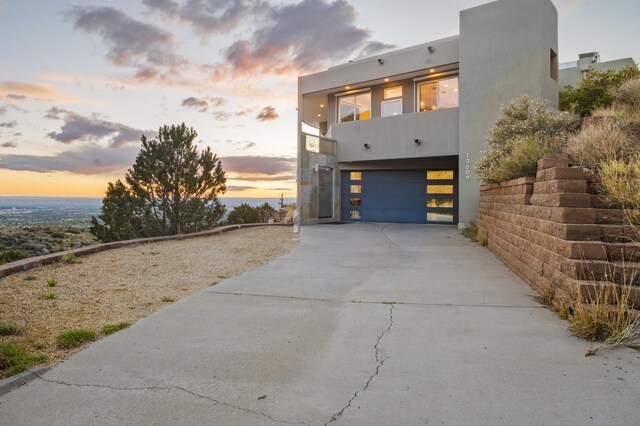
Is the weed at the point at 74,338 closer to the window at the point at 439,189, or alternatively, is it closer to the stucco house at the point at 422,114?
the stucco house at the point at 422,114

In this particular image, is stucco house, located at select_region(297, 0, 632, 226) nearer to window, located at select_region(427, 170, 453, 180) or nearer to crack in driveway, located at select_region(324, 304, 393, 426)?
window, located at select_region(427, 170, 453, 180)

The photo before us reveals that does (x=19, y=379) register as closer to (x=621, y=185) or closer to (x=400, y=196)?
(x=621, y=185)

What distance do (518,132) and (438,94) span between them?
6390 mm

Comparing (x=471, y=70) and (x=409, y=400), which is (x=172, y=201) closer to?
(x=471, y=70)

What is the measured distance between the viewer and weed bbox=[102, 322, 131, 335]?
3966 millimetres

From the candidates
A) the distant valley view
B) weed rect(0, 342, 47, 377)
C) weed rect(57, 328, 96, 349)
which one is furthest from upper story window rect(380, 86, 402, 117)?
weed rect(0, 342, 47, 377)

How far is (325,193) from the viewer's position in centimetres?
1819

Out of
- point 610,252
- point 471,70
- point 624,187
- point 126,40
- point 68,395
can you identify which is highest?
point 126,40

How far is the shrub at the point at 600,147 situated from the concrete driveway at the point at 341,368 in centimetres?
217

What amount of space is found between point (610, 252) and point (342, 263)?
4.61 metres

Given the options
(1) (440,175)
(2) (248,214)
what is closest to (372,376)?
A: (1) (440,175)

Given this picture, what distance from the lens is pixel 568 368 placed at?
9.75 feet

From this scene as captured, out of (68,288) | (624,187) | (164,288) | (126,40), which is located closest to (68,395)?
(164,288)

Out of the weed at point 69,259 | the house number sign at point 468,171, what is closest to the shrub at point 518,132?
the house number sign at point 468,171
